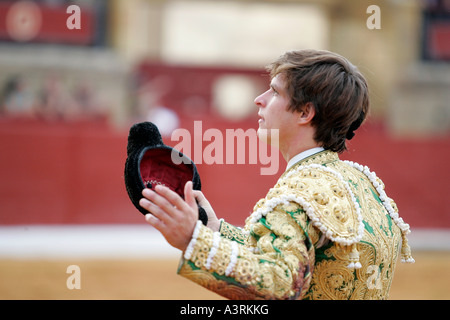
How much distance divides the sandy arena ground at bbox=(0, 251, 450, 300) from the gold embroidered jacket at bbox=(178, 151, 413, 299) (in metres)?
3.41

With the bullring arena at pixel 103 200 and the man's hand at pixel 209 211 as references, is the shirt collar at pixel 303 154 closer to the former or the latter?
the man's hand at pixel 209 211

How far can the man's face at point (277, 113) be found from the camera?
1.54 meters

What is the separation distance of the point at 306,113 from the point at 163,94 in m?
11.6

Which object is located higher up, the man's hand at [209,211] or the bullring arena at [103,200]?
the man's hand at [209,211]

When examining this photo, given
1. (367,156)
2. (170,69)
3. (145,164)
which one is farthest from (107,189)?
(145,164)

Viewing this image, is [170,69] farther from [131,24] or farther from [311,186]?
[311,186]

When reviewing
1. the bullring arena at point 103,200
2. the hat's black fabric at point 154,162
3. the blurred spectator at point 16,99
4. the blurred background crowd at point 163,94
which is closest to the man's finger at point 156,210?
the hat's black fabric at point 154,162

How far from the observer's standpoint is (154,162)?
60.0 inches

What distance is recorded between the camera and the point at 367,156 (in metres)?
8.96

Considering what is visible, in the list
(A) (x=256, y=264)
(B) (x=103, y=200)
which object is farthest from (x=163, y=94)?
(A) (x=256, y=264)

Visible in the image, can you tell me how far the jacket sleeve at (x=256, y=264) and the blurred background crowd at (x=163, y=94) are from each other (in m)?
3.02

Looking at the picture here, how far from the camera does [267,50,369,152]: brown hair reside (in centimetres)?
149

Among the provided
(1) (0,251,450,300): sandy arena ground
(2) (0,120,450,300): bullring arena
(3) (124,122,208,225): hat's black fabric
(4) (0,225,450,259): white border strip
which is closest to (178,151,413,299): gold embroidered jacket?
(3) (124,122,208,225): hat's black fabric

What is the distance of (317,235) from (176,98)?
40.3ft
